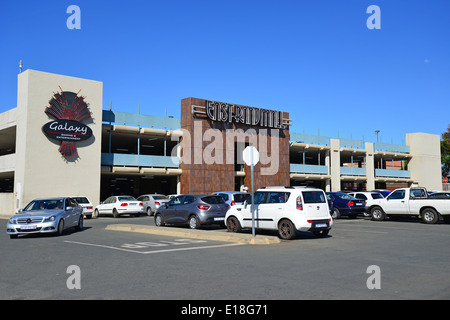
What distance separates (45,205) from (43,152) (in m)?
15.1

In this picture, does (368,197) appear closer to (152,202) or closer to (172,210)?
(172,210)

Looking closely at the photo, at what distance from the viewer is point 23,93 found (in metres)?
30.6

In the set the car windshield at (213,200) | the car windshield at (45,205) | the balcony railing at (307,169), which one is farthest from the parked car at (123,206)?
the balcony railing at (307,169)

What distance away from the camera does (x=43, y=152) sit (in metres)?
30.6

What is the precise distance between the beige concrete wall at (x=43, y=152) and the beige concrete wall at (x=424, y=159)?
44403 mm

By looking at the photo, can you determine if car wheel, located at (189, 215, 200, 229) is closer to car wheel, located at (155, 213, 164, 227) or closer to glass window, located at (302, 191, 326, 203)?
car wheel, located at (155, 213, 164, 227)

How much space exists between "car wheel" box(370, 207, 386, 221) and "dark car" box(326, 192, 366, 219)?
1706 mm

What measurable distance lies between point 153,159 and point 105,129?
475 cm

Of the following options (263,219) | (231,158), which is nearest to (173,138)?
(231,158)

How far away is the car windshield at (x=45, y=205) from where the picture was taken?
16688mm

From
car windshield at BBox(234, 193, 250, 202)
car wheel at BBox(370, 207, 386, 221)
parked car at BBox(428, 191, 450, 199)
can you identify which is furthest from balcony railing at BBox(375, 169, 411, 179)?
car windshield at BBox(234, 193, 250, 202)

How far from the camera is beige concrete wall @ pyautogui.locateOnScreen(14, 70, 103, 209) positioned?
30.0 meters

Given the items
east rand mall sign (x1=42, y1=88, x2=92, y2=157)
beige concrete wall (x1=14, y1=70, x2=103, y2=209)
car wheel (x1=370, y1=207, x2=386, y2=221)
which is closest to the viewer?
car wheel (x1=370, y1=207, x2=386, y2=221)

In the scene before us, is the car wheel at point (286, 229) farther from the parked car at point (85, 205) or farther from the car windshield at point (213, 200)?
the parked car at point (85, 205)
